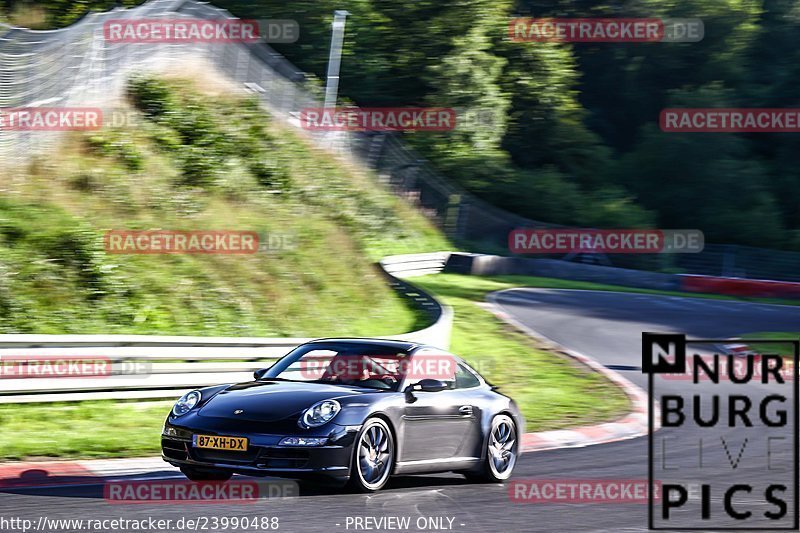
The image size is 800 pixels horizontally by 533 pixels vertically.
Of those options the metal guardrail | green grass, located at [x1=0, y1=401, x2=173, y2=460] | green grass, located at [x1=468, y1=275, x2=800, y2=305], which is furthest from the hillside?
green grass, located at [x1=468, y1=275, x2=800, y2=305]

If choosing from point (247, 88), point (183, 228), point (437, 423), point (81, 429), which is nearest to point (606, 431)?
point (437, 423)

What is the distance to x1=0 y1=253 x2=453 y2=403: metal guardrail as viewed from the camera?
1134 cm

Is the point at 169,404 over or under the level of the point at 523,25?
under

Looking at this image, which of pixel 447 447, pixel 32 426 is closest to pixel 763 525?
pixel 447 447

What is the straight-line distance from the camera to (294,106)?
31719mm

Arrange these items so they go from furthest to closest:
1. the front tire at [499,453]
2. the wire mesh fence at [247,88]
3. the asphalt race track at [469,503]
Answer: the wire mesh fence at [247,88]
the front tire at [499,453]
the asphalt race track at [469,503]

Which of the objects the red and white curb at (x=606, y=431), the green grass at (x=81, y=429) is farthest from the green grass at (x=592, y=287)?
the green grass at (x=81, y=429)

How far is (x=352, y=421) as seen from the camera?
821 cm

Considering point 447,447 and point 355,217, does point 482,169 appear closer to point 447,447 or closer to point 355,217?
point 355,217

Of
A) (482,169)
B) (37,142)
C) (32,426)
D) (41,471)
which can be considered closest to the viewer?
(41,471)

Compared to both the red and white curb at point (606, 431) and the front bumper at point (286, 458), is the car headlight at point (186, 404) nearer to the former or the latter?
the front bumper at point (286, 458)

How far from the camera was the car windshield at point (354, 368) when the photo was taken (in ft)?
29.7

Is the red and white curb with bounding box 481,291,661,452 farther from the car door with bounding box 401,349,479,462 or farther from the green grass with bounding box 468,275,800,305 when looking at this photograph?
the green grass with bounding box 468,275,800,305

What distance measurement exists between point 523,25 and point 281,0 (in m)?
10.8
